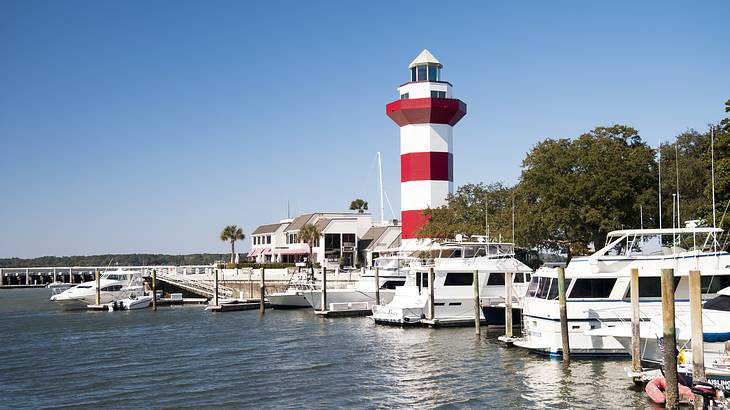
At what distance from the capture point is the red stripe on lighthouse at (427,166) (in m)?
56.8

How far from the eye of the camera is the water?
22.8 metres

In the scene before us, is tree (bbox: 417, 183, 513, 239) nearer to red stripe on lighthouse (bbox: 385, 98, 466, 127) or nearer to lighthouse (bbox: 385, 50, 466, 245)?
lighthouse (bbox: 385, 50, 466, 245)

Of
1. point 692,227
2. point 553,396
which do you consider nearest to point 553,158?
point 692,227

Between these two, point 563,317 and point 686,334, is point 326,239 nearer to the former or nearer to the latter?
point 563,317

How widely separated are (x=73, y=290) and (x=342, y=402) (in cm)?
4175

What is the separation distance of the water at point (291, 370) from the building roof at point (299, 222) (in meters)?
41.1

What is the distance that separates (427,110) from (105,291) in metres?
27.8

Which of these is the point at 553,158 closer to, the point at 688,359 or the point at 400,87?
the point at 400,87

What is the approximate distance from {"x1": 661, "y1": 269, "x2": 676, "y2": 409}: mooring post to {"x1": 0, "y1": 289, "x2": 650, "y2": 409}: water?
139 cm

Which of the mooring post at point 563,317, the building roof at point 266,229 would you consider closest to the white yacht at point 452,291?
the mooring post at point 563,317

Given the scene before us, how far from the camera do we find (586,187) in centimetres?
4506

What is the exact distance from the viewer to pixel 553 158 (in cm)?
4809

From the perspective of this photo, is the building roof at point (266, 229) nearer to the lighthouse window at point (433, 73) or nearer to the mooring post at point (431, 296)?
the lighthouse window at point (433, 73)

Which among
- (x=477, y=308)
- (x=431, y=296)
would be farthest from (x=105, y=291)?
(x=477, y=308)
